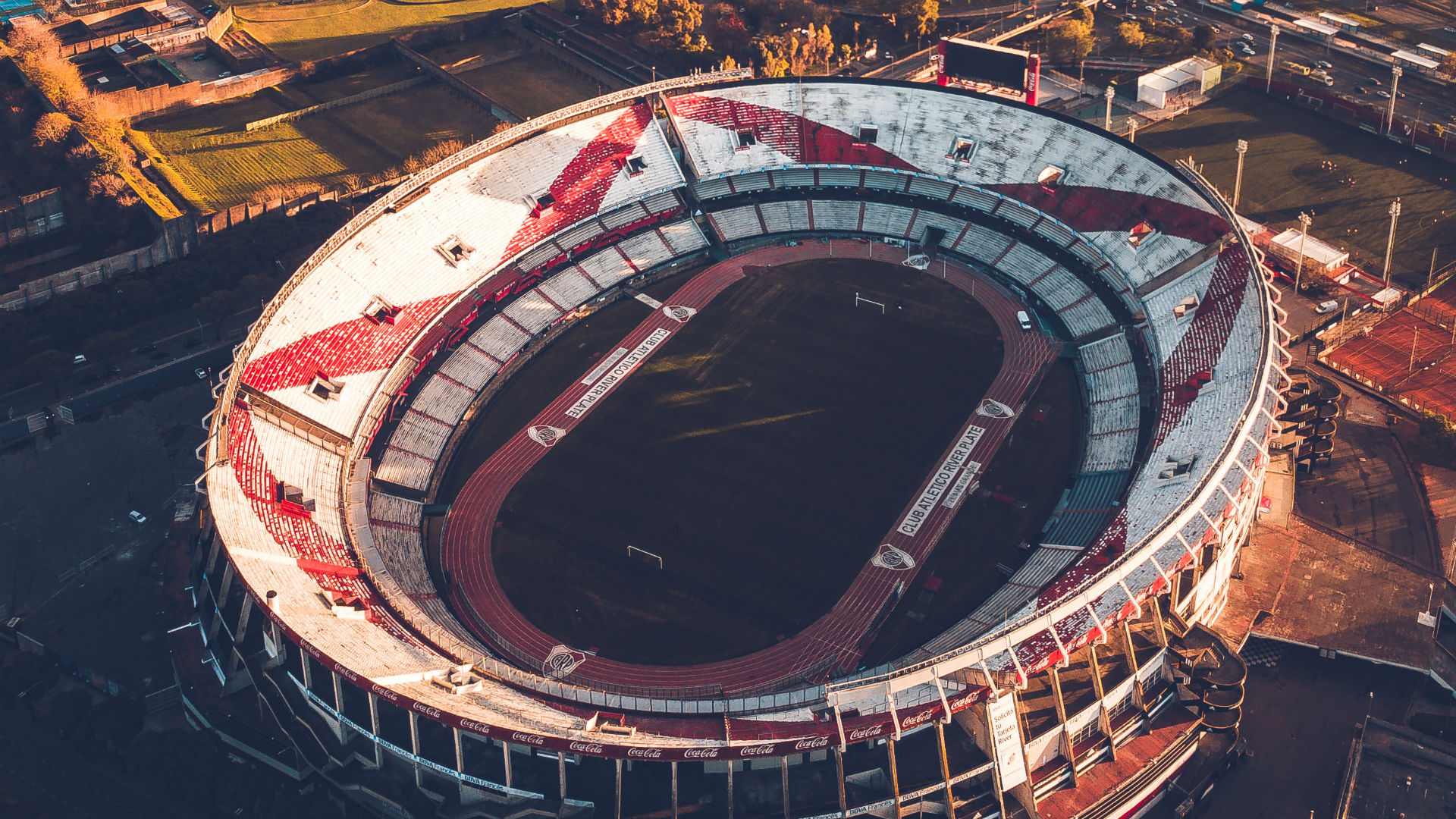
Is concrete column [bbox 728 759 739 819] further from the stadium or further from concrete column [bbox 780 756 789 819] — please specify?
concrete column [bbox 780 756 789 819]

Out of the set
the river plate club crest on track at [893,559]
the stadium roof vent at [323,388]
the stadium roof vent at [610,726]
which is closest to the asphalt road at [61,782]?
the stadium roof vent at [610,726]

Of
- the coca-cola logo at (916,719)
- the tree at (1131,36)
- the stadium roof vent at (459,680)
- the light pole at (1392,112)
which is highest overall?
the tree at (1131,36)

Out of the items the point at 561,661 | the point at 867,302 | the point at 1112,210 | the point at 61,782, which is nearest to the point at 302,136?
the point at 867,302

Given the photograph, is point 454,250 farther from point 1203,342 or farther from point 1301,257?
point 1301,257

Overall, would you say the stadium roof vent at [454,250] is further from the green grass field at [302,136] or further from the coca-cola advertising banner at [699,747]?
the coca-cola advertising banner at [699,747]

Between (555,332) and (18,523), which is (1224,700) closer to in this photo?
(555,332)

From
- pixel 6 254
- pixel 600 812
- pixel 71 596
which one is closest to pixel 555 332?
pixel 71 596
